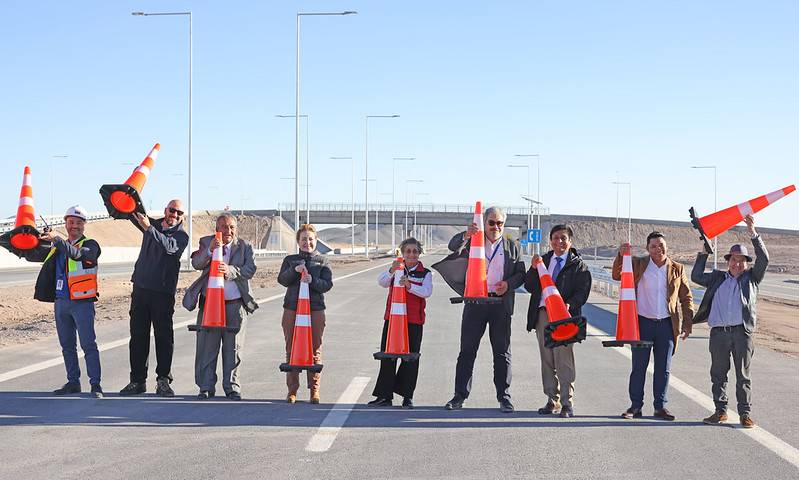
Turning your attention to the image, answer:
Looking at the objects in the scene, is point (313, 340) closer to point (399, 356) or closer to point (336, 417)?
point (399, 356)

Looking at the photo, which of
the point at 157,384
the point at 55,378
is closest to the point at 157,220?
the point at 157,384

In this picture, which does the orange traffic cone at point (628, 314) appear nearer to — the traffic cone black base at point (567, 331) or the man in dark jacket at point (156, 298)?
the traffic cone black base at point (567, 331)

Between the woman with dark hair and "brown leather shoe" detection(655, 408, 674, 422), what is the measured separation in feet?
10.2

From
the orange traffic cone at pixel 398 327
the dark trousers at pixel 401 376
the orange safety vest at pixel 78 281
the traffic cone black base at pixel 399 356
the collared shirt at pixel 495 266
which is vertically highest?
the collared shirt at pixel 495 266

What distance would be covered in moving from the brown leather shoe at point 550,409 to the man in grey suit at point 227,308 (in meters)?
2.87

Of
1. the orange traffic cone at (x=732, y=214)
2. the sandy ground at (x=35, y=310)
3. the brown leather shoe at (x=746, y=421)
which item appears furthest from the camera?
the sandy ground at (x=35, y=310)

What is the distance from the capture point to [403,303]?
30.1ft

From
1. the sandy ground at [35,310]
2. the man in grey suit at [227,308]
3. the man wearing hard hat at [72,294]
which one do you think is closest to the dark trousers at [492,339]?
the man in grey suit at [227,308]

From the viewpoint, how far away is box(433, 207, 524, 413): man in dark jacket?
29.5ft

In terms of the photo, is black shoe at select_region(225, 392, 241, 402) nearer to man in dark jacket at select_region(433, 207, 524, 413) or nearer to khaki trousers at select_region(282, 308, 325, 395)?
khaki trousers at select_region(282, 308, 325, 395)

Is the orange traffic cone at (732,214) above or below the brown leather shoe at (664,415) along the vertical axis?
above

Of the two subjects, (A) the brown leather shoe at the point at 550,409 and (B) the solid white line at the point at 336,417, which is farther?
(A) the brown leather shoe at the point at 550,409

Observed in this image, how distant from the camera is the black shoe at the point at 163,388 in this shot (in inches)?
373

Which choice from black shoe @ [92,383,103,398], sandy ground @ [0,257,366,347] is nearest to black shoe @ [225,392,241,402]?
black shoe @ [92,383,103,398]
